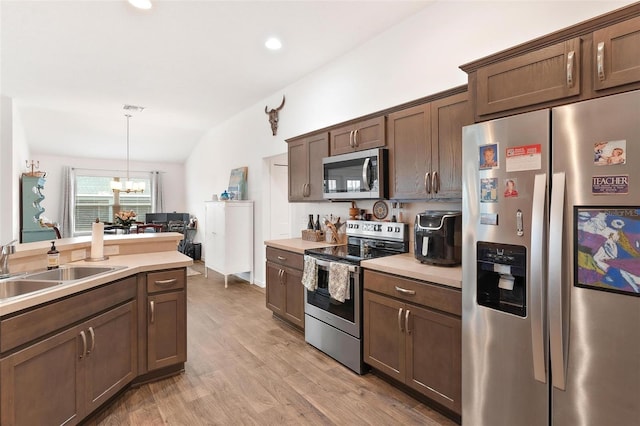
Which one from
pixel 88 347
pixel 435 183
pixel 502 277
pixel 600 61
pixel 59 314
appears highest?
pixel 600 61

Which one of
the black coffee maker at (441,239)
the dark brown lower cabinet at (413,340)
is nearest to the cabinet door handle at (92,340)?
the dark brown lower cabinet at (413,340)

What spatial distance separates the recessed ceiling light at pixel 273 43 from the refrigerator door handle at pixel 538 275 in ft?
9.32

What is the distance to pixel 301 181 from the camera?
383cm

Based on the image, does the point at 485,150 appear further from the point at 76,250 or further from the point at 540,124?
the point at 76,250

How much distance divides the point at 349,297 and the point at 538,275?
1456 millimetres

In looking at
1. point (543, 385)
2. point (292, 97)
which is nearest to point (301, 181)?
point (292, 97)

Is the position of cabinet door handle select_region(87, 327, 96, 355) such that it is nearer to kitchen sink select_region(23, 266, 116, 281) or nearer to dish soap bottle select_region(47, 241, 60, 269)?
kitchen sink select_region(23, 266, 116, 281)

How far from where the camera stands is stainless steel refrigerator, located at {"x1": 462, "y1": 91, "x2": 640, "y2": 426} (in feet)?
4.21

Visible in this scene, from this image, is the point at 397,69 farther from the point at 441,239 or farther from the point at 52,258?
the point at 52,258

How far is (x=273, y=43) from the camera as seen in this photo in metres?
3.39

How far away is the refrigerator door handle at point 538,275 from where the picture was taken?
1.45 meters

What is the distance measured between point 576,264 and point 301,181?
283 centimetres

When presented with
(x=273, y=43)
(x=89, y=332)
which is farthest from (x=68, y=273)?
(x=273, y=43)

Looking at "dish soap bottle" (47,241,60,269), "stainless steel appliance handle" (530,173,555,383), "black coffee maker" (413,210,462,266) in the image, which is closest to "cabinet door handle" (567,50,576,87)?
"stainless steel appliance handle" (530,173,555,383)
